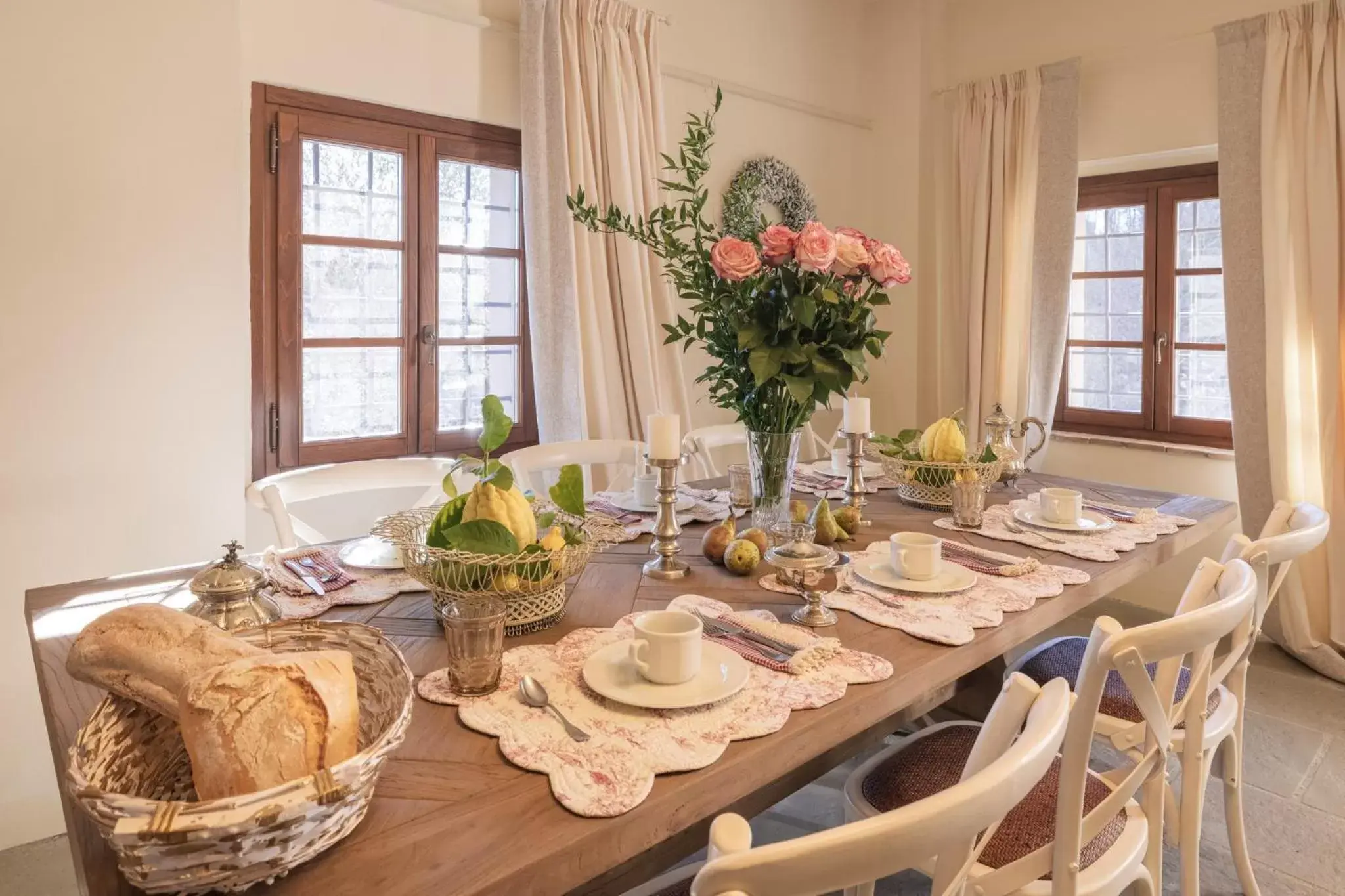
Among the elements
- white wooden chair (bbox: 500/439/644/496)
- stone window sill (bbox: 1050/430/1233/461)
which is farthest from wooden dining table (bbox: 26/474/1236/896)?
stone window sill (bbox: 1050/430/1233/461)

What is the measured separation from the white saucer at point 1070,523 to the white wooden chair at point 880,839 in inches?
47.3

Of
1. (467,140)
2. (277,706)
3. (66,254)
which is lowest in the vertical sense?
(277,706)

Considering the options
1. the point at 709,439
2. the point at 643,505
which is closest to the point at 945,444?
the point at 643,505

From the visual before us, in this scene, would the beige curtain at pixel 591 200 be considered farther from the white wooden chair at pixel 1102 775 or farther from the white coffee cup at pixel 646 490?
the white wooden chair at pixel 1102 775

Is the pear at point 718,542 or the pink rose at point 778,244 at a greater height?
the pink rose at point 778,244

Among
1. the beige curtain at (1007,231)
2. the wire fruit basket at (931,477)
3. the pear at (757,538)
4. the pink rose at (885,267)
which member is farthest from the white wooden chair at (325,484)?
the beige curtain at (1007,231)

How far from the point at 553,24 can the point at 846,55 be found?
196 cm

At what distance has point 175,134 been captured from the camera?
214 cm

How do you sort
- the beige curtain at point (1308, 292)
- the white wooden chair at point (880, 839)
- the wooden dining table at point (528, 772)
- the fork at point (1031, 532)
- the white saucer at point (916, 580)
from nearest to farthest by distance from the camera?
the white wooden chair at point (880, 839) < the wooden dining table at point (528, 772) < the white saucer at point (916, 580) < the fork at point (1031, 532) < the beige curtain at point (1308, 292)

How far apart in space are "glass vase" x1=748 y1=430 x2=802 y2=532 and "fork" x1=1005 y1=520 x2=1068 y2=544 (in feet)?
1.74

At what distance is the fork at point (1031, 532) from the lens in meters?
1.74

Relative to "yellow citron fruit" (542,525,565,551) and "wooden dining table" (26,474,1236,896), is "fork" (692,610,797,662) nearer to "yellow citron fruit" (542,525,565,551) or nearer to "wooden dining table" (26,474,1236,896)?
"wooden dining table" (26,474,1236,896)

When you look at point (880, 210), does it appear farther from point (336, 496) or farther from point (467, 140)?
point (336, 496)

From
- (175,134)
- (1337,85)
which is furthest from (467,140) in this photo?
(1337,85)
